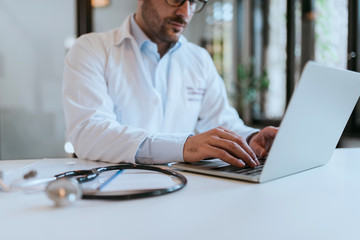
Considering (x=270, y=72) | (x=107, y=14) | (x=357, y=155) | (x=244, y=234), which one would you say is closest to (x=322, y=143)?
(x=357, y=155)

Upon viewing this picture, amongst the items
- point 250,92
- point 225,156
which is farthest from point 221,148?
point 250,92

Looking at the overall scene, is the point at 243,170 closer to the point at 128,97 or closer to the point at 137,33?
the point at 128,97

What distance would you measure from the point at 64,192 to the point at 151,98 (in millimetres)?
936

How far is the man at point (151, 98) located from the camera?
33.9 inches

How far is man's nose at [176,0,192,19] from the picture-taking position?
4.45ft

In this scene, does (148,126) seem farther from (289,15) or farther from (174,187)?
(289,15)

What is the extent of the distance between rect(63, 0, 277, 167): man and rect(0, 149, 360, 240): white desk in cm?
20

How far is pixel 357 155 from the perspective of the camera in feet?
3.36

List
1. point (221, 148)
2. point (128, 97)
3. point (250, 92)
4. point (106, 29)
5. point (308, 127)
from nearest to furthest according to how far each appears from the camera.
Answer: point (308, 127) → point (221, 148) → point (128, 97) → point (106, 29) → point (250, 92)

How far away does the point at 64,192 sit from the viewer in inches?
17.8

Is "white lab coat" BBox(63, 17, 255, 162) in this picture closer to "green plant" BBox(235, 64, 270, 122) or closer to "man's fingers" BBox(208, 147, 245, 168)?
"man's fingers" BBox(208, 147, 245, 168)

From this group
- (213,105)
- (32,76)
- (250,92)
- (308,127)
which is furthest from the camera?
(250,92)

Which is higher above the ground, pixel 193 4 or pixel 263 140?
pixel 193 4

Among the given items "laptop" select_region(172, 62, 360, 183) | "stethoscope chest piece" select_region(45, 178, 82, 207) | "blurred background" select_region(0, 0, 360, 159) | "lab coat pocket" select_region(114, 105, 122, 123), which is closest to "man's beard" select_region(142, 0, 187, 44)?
"lab coat pocket" select_region(114, 105, 122, 123)
